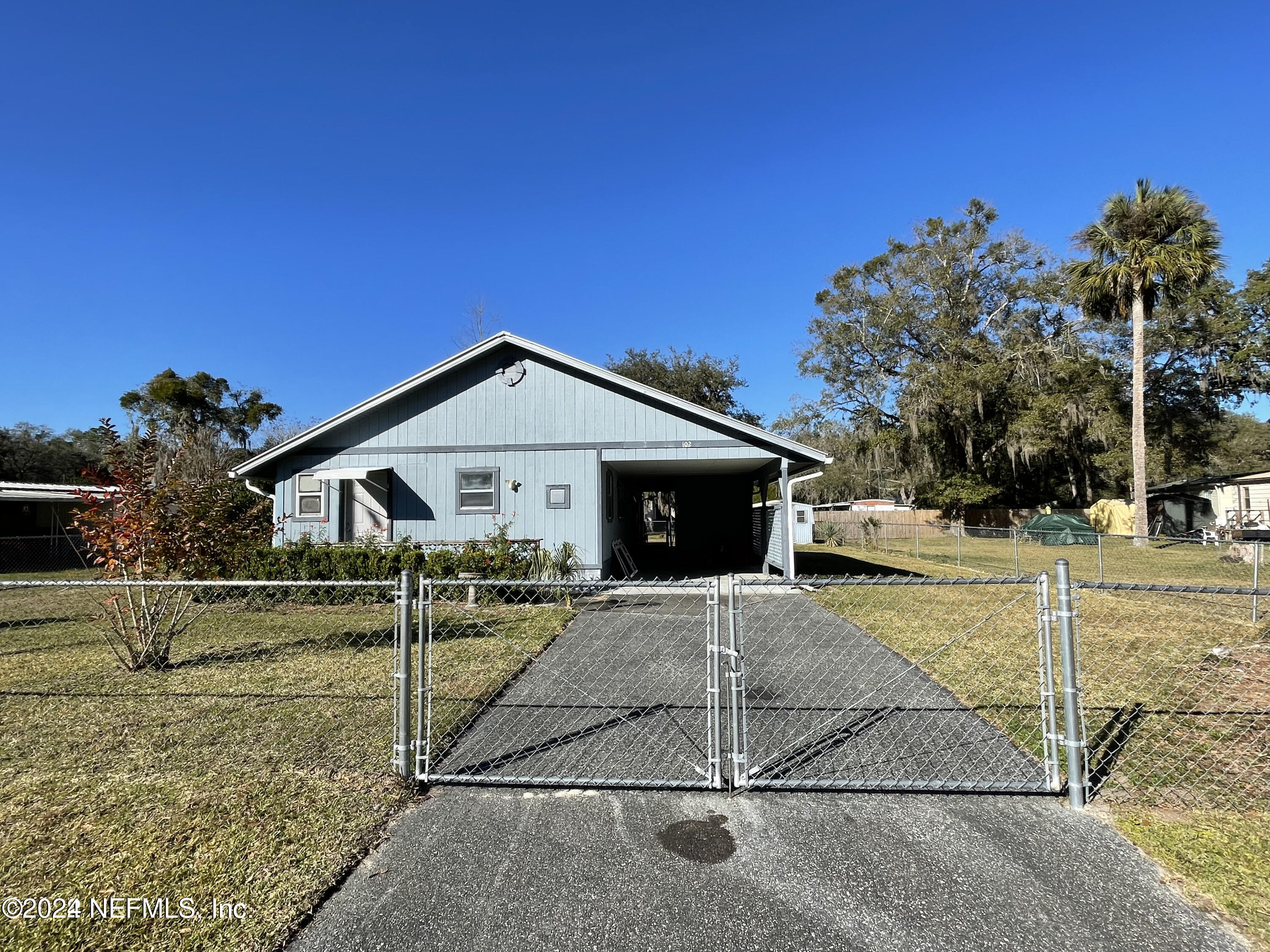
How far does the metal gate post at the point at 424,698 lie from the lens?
3398mm

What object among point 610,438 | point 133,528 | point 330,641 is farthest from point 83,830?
point 610,438

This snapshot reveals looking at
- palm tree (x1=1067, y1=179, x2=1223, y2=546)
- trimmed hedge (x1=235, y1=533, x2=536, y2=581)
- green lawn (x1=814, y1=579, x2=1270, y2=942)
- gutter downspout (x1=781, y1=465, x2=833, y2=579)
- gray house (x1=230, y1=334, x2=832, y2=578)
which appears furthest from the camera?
palm tree (x1=1067, y1=179, x2=1223, y2=546)

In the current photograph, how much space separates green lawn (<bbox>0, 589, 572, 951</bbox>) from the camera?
2447 millimetres

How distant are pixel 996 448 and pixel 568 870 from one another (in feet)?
100

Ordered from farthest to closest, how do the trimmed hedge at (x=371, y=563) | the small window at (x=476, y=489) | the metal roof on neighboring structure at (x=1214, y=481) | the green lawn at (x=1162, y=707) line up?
the metal roof on neighboring structure at (x=1214, y=481) → the small window at (x=476, y=489) → the trimmed hedge at (x=371, y=563) → the green lawn at (x=1162, y=707)

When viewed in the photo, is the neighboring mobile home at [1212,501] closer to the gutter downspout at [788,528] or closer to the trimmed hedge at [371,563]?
the gutter downspout at [788,528]

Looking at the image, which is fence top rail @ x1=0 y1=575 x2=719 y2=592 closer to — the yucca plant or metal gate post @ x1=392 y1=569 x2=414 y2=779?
metal gate post @ x1=392 y1=569 x2=414 y2=779

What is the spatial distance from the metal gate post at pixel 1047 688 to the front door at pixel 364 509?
10.9m

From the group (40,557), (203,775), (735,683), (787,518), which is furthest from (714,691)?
(40,557)

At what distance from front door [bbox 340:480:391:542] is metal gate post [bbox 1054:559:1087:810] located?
1109 cm

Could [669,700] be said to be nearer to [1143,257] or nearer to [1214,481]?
[1143,257]

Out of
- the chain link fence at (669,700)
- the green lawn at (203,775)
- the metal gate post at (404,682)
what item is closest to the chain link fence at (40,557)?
the chain link fence at (669,700)

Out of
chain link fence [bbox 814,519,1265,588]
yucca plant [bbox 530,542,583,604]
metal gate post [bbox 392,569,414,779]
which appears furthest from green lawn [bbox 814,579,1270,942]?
yucca plant [bbox 530,542,583,604]

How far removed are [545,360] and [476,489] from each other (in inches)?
114
